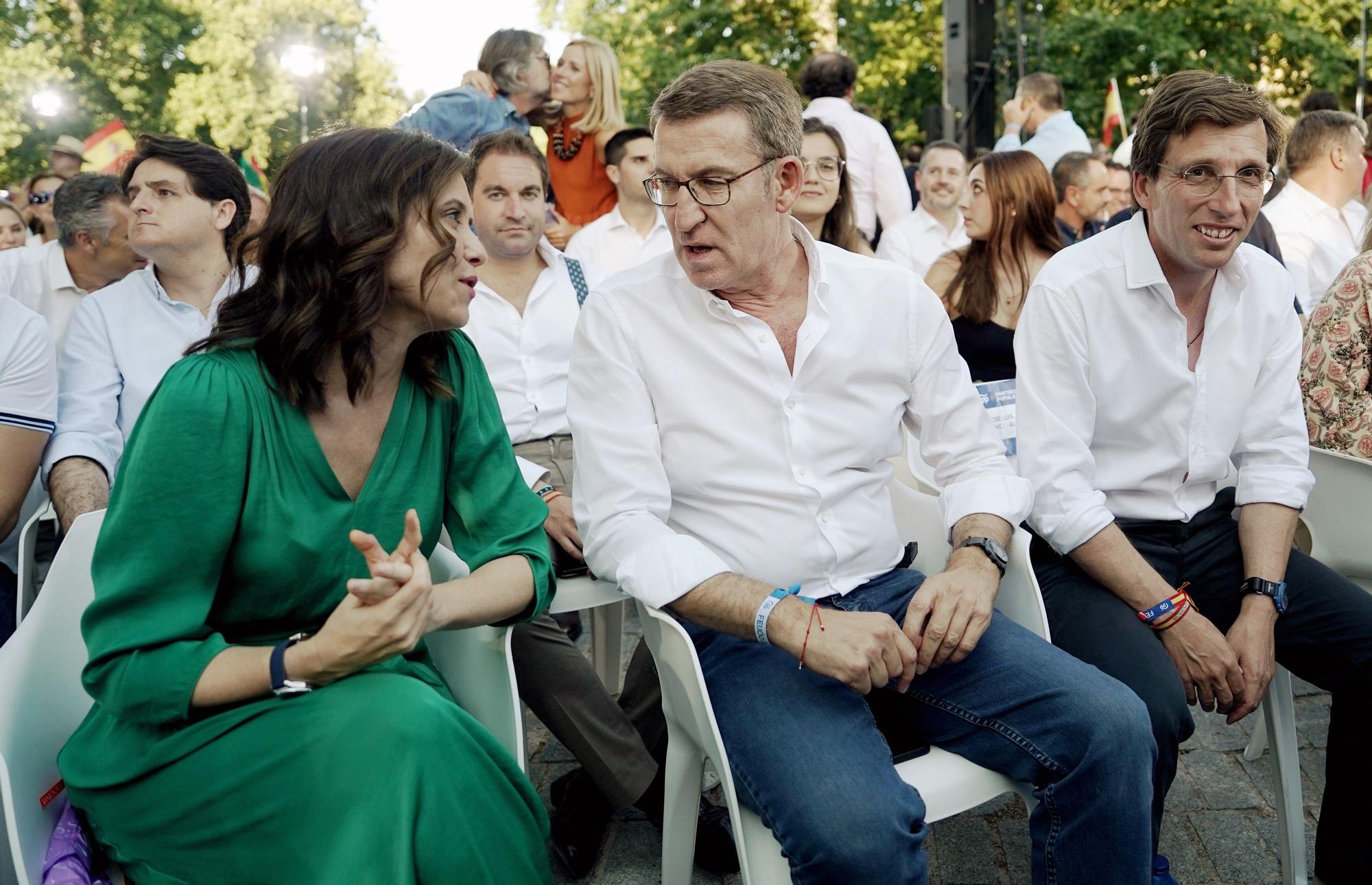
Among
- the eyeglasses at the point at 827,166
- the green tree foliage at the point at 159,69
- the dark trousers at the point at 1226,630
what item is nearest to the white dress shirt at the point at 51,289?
the eyeglasses at the point at 827,166

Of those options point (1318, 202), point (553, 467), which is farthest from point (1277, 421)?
point (1318, 202)

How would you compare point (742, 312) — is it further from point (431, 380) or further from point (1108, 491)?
point (1108, 491)

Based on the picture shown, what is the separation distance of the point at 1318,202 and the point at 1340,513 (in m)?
2.76

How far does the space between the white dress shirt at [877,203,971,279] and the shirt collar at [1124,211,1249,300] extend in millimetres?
3435

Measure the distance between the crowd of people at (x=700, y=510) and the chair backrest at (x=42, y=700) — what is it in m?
0.07

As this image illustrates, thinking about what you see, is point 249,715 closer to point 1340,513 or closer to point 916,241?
point 1340,513

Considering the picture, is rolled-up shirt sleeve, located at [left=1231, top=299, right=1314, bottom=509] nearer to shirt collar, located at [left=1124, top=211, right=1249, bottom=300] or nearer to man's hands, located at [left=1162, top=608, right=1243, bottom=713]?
shirt collar, located at [left=1124, top=211, right=1249, bottom=300]

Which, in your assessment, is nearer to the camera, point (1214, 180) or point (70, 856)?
point (70, 856)

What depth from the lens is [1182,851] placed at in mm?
2855

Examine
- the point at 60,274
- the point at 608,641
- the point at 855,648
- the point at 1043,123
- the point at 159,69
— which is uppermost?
the point at 159,69

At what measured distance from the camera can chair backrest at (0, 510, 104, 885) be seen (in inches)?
70.2

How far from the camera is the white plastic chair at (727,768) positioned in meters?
2.10

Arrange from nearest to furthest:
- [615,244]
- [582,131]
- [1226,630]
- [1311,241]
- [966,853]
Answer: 1. [1226,630]
2. [966,853]
3. [1311,241]
4. [615,244]
5. [582,131]

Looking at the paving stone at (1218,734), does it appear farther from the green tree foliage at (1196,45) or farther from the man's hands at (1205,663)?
the green tree foliage at (1196,45)
